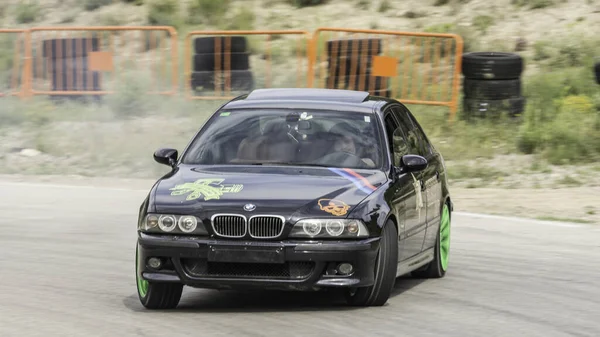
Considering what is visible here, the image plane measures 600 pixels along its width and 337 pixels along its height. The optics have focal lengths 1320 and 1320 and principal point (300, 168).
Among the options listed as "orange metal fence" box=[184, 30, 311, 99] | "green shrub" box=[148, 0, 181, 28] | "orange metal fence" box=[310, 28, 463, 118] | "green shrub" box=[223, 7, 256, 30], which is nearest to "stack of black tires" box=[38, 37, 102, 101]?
"orange metal fence" box=[184, 30, 311, 99]

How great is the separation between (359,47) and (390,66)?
684mm

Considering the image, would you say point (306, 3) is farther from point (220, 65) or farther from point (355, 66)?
point (355, 66)

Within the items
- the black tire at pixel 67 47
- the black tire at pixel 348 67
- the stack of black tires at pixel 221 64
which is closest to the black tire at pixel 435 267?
the black tire at pixel 348 67

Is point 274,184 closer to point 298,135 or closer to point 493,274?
point 298,135

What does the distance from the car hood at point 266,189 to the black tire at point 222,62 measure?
13.0m

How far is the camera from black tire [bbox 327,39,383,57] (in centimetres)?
2088

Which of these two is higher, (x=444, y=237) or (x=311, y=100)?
(x=311, y=100)

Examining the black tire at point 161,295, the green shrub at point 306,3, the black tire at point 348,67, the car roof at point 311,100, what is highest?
the car roof at point 311,100

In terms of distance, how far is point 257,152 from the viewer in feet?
30.2

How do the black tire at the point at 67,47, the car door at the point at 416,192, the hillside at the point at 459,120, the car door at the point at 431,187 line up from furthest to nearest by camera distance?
the black tire at the point at 67,47
the hillside at the point at 459,120
the car door at the point at 431,187
the car door at the point at 416,192

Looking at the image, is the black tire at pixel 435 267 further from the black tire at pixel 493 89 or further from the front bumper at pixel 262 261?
the black tire at pixel 493 89

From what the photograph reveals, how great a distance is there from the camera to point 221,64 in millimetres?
21984

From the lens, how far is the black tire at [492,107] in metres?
20.2

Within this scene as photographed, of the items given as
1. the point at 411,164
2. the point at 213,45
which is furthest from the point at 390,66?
the point at 411,164
